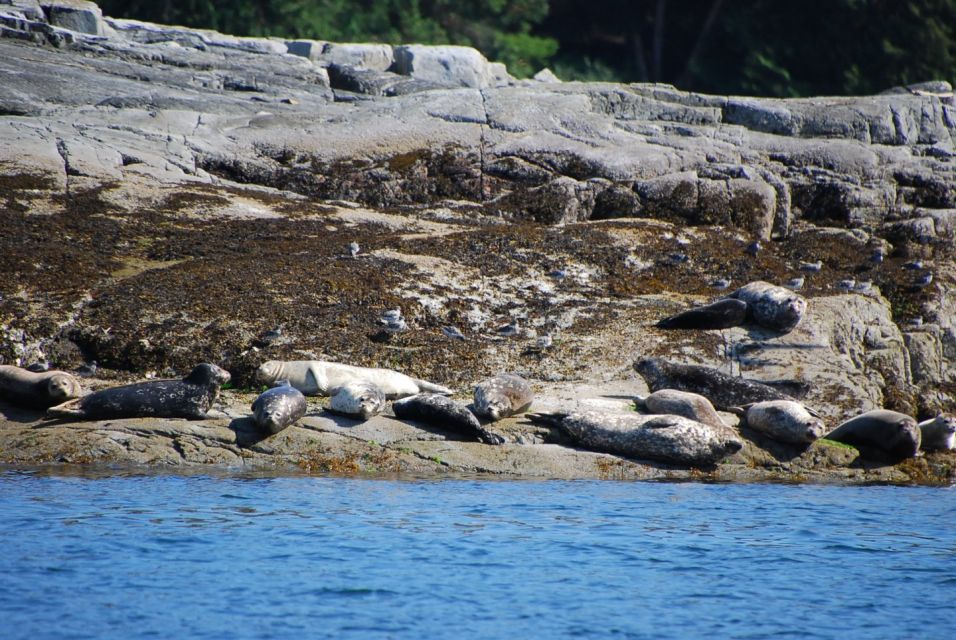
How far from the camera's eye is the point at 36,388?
7254 mm

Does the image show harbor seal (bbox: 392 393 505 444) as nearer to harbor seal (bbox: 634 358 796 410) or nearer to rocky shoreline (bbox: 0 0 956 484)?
rocky shoreline (bbox: 0 0 956 484)

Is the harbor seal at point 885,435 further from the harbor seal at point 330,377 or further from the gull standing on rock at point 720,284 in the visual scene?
the harbor seal at point 330,377

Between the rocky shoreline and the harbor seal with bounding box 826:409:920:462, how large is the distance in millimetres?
182

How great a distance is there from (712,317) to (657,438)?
8.02 feet

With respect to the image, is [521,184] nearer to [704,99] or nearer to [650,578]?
[704,99]

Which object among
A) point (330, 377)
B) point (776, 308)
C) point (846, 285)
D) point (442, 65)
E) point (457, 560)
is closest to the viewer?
point (457, 560)

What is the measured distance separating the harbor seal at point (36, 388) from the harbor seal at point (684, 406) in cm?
423

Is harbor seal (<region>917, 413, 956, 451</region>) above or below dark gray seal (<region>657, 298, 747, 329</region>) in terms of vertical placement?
below

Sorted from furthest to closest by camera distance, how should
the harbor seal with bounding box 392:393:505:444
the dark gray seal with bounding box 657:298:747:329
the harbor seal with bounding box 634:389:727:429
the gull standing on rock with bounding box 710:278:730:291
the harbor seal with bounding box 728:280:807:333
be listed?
the gull standing on rock with bounding box 710:278:730:291
the dark gray seal with bounding box 657:298:747:329
the harbor seal with bounding box 728:280:807:333
the harbor seal with bounding box 634:389:727:429
the harbor seal with bounding box 392:393:505:444

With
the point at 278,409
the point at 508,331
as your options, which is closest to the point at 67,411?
the point at 278,409

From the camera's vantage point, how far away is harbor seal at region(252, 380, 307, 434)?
23.0ft

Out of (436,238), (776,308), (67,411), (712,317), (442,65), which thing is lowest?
(67,411)

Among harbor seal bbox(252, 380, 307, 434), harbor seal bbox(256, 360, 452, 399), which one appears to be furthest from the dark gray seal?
harbor seal bbox(252, 380, 307, 434)

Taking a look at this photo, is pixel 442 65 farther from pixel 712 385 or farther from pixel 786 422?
pixel 786 422
